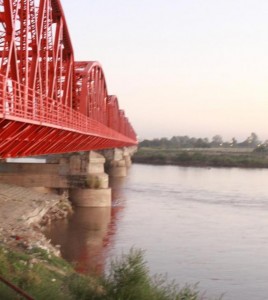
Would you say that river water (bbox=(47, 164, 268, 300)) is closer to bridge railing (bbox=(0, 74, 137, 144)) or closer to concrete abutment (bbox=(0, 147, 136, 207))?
concrete abutment (bbox=(0, 147, 136, 207))

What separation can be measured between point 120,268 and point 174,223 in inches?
981

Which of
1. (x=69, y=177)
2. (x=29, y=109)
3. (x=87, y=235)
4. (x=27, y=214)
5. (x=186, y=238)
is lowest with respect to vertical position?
(x=87, y=235)

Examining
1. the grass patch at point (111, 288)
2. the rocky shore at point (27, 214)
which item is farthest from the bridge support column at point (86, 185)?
the grass patch at point (111, 288)

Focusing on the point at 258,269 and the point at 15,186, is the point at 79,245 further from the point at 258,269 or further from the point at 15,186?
the point at 15,186

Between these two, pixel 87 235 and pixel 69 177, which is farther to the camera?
pixel 69 177

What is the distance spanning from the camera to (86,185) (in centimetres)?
4375

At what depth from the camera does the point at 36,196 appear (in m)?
37.7

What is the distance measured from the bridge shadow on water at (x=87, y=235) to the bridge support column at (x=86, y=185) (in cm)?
93

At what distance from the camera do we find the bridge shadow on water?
24.5 meters

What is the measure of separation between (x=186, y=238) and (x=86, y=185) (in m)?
15.6

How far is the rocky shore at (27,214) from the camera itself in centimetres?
2047

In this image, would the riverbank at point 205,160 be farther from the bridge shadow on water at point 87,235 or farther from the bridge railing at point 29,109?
the bridge railing at point 29,109

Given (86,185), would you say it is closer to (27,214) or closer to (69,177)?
(69,177)

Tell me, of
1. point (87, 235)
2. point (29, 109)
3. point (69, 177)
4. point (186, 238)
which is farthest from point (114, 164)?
point (29, 109)
